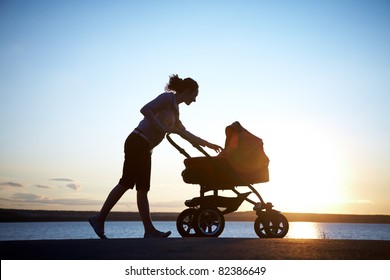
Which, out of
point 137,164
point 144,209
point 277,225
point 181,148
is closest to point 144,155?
point 137,164

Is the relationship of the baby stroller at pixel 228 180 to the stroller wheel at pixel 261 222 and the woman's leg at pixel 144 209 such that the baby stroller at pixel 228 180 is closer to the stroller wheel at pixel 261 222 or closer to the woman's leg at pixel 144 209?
the stroller wheel at pixel 261 222

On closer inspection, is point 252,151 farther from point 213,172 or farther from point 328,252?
point 328,252

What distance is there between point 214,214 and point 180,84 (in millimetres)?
1819

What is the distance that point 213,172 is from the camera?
24.1ft

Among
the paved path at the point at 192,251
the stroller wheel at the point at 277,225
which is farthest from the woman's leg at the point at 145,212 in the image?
the stroller wheel at the point at 277,225

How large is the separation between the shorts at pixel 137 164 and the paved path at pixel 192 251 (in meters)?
1.41

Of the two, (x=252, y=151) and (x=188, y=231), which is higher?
(x=252, y=151)

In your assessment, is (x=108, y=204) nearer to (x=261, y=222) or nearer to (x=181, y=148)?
(x=181, y=148)

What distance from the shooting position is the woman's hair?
7.07m

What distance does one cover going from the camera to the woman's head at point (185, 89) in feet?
23.1

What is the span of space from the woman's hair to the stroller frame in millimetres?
660
